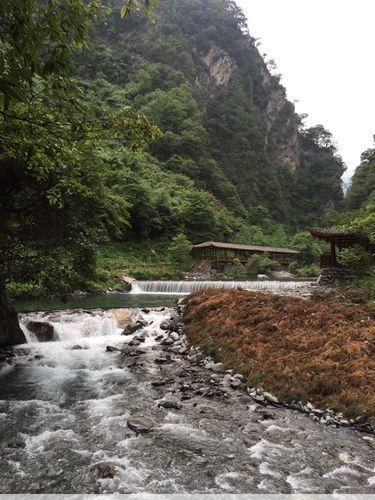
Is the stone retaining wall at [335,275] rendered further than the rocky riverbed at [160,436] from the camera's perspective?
Yes

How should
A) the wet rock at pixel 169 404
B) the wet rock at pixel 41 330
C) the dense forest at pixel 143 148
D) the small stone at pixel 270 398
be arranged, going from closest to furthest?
the dense forest at pixel 143 148, the wet rock at pixel 169 404, the small stone at pixel 270 398, the wet rock at pixel 41 330

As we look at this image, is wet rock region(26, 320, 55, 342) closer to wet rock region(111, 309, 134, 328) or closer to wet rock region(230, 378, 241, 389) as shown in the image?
wet rock region(111, 309, 134, 328)

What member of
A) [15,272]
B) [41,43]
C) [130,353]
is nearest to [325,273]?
[130,353]

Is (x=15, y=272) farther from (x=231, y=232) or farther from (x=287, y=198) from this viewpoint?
(x=287, y=198)

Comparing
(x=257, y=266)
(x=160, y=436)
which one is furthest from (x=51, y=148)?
(x=257, y=266)

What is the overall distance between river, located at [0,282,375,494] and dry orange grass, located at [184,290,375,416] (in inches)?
28.0

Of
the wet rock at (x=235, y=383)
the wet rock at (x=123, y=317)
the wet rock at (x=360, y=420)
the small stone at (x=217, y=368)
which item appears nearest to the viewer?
the wet rock at (x=360, y=420)

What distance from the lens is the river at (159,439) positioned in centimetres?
505

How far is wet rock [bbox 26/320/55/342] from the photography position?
13.6m

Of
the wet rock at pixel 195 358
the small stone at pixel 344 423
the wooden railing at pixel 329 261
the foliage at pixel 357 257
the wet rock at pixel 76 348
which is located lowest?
the wet rock at pixel 76 348

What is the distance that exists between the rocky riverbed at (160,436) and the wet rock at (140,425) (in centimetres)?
2

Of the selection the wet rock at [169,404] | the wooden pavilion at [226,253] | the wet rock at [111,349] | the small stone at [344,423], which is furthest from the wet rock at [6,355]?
the wooden pavilion at [226,253]

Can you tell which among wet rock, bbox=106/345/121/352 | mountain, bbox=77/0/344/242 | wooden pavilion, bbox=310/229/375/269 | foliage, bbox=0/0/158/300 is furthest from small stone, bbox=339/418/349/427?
mountain, bbox=77/0/344/242

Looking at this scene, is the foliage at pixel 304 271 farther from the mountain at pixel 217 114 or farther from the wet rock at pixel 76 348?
the wet rock at pixel 76 348
